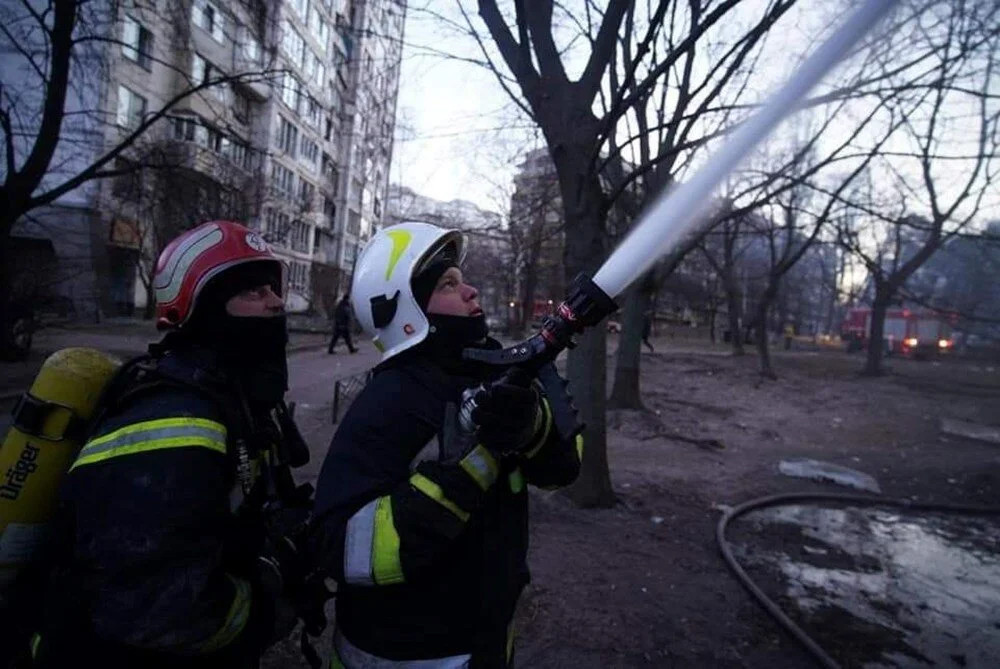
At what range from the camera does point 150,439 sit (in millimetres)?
1562

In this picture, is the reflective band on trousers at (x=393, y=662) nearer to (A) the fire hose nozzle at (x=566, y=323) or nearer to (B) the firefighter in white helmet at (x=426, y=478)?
(B) the firefighter in white helmet at (x=426, y=478)

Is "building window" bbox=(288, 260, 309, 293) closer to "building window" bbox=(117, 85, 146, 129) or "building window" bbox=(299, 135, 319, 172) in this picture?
"building window" bbox=(299, 135, 319, 172)

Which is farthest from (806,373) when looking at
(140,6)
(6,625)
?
(6,625)

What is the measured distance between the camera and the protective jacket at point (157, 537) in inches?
58.3

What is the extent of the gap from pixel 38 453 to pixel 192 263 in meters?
0.72

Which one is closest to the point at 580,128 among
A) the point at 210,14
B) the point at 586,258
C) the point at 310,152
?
the point at 586,258

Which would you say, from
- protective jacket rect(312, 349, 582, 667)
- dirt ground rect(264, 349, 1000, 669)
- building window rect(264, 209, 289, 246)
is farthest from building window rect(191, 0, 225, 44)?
building window rect(264, 209, 289, 246)

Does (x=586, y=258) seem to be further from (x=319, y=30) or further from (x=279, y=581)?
(x=319, y=30)

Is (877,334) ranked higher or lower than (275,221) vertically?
lower

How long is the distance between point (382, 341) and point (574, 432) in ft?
2.55

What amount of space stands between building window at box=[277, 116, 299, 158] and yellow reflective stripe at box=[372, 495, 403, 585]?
4169 cm

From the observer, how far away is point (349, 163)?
50.6 m

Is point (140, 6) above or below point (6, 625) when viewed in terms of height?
above

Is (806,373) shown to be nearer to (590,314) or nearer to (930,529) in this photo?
(930,529)
